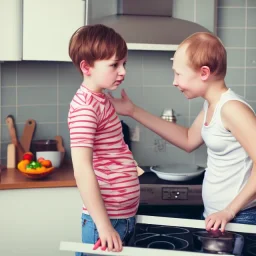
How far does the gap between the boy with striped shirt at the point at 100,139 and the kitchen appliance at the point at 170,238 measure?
9cm

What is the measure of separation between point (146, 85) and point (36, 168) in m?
0.90

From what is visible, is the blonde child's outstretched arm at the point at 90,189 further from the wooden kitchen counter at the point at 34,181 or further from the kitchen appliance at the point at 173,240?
the wooden kitchen counter at the point at 34,181

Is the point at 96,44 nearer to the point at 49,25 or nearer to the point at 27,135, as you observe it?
the point at 49,25

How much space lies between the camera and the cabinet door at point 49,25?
282 centimetres

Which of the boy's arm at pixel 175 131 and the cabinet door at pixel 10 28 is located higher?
the cabinet door at pixel 10 28

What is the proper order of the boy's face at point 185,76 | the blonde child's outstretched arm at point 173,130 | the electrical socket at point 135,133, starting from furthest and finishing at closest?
1. the electrical socket at point 135,133
2. the blonde child's outstretched arm at point 173,130
3. the boy's face at point 185,76

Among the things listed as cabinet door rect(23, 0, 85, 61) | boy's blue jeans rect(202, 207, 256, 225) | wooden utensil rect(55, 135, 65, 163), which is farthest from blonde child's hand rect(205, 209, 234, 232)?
wooden utensil rect(55, 135, 65, 163)

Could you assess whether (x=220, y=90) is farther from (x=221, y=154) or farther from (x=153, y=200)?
(x=153, y=200)

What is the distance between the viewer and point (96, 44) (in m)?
1.62

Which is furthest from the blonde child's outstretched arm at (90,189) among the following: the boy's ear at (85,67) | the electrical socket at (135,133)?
the electrical socket at (135,133)

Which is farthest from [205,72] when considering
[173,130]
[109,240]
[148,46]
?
[148,46]

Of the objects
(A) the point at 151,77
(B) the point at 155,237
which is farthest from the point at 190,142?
(A) the point at 151,77

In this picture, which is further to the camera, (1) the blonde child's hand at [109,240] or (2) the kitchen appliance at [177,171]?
(2) the kitchen appliance at [177,171]

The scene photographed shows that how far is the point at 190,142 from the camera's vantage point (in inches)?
83.1
